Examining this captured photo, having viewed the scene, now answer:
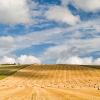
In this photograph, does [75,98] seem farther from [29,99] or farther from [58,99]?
[29,99]

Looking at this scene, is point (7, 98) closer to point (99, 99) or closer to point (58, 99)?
point (58, 99)

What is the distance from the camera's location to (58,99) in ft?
90.6

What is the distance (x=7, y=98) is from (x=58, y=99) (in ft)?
17.4

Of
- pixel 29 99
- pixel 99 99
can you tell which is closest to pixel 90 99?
pixel 99 99

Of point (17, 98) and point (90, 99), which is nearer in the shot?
point (90, 99)

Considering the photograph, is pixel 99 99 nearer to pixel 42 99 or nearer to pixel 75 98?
pixel 75 98

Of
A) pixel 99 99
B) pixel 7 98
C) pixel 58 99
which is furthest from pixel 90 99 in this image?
pixel 7 98

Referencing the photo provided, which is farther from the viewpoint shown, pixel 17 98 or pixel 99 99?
pixel 17 98

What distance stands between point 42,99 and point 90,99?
14.0 feet

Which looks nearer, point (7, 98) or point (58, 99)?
point (58, 99)

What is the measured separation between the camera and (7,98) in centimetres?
2969

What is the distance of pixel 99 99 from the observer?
26719mm

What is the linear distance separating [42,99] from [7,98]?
4.07 metres

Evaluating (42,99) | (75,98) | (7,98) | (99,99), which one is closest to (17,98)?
(7,98)
